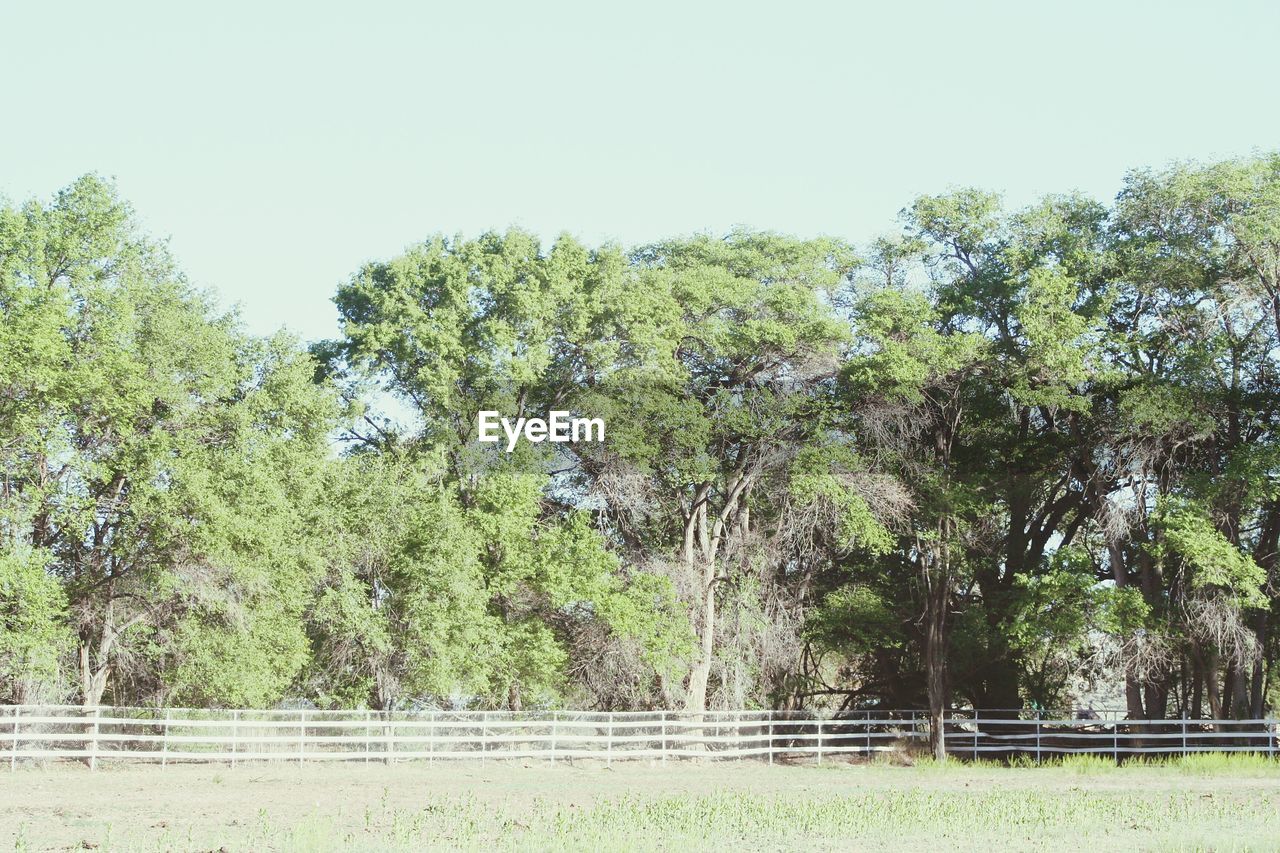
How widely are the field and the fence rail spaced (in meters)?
0.78

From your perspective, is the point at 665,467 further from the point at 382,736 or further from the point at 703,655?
the point at 382,736

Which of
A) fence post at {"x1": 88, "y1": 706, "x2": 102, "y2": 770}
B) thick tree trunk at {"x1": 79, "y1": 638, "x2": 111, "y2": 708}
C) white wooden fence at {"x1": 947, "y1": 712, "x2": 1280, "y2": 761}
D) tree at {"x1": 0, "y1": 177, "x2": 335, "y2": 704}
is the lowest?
white wooden fence at {"x1": 947, "y1": 712, "x2": 1280, "y2": 761}

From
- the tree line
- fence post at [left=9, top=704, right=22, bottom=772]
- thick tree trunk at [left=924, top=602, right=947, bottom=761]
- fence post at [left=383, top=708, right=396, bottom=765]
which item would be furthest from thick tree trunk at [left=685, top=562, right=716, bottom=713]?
fence post at [left=9, top=704, right=22, bottom=772]

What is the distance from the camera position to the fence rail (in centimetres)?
2359

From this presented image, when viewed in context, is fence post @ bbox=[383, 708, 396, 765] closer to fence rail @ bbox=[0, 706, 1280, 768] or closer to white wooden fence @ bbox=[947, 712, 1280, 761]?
fence rail @ bbox=[0, 706, 1280, 768]

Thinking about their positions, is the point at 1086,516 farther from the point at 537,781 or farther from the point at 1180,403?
the point at 537,781

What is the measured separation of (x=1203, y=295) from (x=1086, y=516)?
6850 mm

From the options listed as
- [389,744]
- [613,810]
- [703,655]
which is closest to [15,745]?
[389,744]

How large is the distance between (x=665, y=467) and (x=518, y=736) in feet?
24.1

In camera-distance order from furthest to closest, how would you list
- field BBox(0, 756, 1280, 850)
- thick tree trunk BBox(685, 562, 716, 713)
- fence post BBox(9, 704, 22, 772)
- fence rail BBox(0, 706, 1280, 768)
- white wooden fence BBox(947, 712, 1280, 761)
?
thick tree trunk BBox(685, 562, 716, 713)
white wooden fence BBox(947, 712, 1280, 761)
fence rail BBox(0, 706, 1280, 768)
fence post BBox(9, 704, 22, 772)
field BBox(0, 756, 1280, 850)

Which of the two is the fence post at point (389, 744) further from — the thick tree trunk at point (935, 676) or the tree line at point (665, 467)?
the thick tree trunk at point (935, 676)

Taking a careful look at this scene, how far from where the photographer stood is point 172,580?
23734 millimetres

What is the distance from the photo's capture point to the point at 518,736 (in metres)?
27.2

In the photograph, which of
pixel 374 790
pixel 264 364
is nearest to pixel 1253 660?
pixel 374 790
